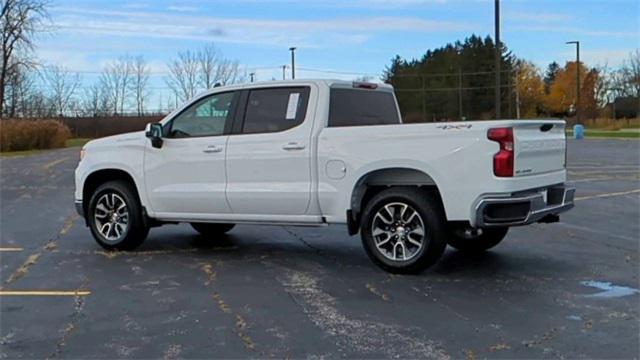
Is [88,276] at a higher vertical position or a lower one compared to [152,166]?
lower

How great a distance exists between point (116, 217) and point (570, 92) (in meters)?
88.9

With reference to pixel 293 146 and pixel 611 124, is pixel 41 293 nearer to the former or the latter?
pixel 293 146

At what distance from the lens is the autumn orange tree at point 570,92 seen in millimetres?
83500

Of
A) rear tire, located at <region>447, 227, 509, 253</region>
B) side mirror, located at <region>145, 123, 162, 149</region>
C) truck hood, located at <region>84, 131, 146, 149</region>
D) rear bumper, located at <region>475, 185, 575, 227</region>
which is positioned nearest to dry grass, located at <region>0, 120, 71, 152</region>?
truck hood, located at <region>84, 131, 146, 149</region>

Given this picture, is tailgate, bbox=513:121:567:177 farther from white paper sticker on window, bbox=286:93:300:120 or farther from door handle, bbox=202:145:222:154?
door handle, bbox=202:145:222:154

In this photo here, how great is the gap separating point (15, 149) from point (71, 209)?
31477 millimetres

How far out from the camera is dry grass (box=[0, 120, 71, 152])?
4028 cm

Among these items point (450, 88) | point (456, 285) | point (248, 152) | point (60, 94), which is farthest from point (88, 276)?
point (450, 88)

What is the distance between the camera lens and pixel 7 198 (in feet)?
47.0

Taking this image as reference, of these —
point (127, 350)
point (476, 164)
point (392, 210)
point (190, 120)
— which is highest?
point (190, 120)

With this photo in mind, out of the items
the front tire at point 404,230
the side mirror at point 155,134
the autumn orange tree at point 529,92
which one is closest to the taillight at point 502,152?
the front tire at point 404,230

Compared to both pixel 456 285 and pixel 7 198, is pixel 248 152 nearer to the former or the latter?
pixel 456 285

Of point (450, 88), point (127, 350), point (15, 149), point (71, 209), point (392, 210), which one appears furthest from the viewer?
point (450, 88)

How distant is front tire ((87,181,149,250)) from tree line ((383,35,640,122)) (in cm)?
6364
